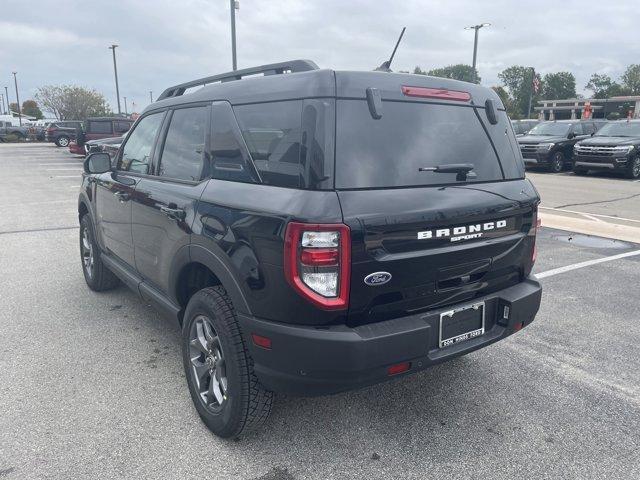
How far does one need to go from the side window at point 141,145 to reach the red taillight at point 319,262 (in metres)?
1.92

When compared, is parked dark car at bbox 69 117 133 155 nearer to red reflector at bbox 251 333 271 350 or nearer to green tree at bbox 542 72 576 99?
red reflector at bbox 251 333 271 350

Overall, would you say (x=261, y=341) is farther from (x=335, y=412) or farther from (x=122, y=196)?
(x=122, y=196)

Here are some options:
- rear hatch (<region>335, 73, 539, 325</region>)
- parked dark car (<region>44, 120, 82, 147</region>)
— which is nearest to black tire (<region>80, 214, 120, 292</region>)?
rear hatch (<region>335, 73, 539, 325</region>)

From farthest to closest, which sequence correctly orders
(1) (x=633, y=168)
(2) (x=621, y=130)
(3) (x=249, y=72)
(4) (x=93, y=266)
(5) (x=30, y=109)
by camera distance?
(5) (x=30, y=109), (2) (x=621, y=130), (1) (x=633, y=168), (4) (x=93, y=266), (3) (x=249, y=72)

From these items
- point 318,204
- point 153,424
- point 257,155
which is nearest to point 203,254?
point 257,155

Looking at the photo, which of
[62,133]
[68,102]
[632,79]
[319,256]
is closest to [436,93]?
[319,256]

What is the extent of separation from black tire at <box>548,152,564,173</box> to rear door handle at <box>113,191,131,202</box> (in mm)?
16799

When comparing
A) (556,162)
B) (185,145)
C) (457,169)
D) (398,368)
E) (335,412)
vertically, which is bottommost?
(335,412)

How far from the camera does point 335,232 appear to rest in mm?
2166

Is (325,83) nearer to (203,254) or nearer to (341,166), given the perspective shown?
(341,166)

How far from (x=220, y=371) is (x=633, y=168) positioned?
16.4 metres

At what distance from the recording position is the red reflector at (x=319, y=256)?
2.17 metres

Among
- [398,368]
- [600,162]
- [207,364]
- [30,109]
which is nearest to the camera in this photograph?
[398,368]

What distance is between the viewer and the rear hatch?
2.28 meters
